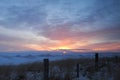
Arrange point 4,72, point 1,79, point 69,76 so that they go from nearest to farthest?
point 1,79, point 69,76, point 4,72

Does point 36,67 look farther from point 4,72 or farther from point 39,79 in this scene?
point 39,79

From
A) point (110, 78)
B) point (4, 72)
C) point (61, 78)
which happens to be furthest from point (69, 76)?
point (4, 72)

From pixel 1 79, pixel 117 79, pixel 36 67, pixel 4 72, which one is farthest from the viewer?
pixel 36 67

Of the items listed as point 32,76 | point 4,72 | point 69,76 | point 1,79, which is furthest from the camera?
point 4,72

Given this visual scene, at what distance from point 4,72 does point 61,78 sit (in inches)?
222

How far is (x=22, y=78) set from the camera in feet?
49.6

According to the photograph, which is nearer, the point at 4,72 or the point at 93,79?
the point at 93,79

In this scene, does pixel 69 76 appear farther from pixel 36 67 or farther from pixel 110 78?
pixel 36 67

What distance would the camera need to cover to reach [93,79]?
47.0 feet

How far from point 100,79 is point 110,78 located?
2.15 feet

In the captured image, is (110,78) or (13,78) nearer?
(110,78)

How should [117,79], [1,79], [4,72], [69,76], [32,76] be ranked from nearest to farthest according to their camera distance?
[117,79], [1,79], [69,76], [32,76], [4,72]

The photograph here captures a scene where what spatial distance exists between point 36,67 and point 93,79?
8.00 meters

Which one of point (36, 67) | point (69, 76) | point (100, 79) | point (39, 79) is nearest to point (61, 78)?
point (69, 76)
